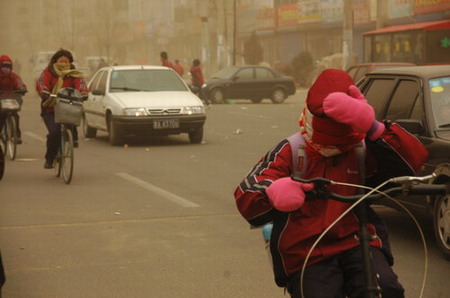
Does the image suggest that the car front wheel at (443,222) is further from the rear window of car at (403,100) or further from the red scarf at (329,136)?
the red scarf at (329,136)

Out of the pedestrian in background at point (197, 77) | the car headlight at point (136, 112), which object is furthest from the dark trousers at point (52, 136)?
the pedestrian in background at point (197, 77)

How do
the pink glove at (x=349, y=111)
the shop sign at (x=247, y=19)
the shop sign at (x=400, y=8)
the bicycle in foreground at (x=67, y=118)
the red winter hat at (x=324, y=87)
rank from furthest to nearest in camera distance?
1. the shop sign at (x=247, y=19)
2. the shop sign at (x=400, y=8)
3. the bicycle in foreground at (x=67, y=118)
4. the red winter hat at (x=324, y=87)
5. the pink glove at (x=349, y=111)

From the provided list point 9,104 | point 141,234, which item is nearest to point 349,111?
point 141,234

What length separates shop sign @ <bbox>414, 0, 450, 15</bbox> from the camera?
127 ft

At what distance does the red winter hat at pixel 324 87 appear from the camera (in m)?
3.64

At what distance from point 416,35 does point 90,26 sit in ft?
181

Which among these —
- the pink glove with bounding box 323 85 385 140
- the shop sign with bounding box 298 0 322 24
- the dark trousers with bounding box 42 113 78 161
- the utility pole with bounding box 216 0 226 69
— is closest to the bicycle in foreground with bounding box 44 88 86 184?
the dark trousers with bounding box 42 113 78 161

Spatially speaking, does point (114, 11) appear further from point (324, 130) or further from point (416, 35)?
point (324, 130)

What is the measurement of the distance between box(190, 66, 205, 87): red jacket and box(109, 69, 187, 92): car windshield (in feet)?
53.6

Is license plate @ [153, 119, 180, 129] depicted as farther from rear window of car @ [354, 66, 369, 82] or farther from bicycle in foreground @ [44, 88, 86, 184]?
rear window of car @ [354, 66, 369, 82]

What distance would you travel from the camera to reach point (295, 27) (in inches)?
2245

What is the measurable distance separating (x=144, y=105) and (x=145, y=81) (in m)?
1.14

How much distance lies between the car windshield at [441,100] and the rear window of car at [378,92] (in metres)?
0.59

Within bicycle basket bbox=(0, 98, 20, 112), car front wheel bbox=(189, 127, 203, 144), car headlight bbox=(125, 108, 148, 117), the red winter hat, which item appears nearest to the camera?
the red winter hat
